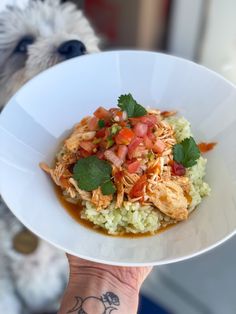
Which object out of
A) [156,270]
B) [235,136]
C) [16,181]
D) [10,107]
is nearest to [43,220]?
[16,181]

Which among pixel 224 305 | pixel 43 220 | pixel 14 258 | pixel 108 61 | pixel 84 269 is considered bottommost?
pixel 224 305

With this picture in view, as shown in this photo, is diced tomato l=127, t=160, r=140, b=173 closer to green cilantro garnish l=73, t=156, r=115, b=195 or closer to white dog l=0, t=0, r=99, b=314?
green cilantro garnish l=73, t=156, r=115, b=195

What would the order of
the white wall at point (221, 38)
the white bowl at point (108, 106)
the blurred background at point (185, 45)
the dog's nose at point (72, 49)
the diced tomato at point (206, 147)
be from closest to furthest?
1. the white bowl at point (108, 106)
2. the diced tomato at point (206, 147)
3. the dog's nose at point (72, 49)
4. the blurred background at point (185, 45)
5. the white wall at point (221, 38)

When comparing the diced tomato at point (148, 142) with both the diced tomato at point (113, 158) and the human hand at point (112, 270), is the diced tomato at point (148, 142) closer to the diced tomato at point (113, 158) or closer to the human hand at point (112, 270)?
the diced tomato at point (113, 158)

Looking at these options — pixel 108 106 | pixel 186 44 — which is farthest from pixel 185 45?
pixel 108 106

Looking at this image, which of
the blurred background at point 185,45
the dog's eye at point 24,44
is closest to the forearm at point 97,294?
the blurred background at point 185,45

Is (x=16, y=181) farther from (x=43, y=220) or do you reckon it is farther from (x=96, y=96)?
(x=96, y=96)

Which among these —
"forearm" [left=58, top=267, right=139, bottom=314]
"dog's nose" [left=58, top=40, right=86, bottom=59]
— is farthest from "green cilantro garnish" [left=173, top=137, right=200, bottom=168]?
"dog's nose" [left=58, top=40, right=86, bottom=59]
